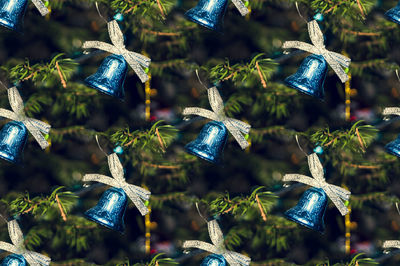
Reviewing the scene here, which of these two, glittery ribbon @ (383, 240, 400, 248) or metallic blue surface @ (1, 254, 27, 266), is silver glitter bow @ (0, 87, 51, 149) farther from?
glittery ribbon @ (383, 240, 400, 248)

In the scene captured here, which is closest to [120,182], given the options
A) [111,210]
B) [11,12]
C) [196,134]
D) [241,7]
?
[111,210]

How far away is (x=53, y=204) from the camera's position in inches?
281

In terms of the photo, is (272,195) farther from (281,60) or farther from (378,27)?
(378,27)

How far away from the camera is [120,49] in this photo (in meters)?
7.02

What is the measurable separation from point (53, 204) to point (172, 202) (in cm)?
109

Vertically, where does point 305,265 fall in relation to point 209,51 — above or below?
below

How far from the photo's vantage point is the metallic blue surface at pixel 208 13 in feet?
22.7

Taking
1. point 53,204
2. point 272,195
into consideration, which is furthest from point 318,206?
point 53,204

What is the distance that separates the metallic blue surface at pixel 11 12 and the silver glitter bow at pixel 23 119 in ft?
1.93

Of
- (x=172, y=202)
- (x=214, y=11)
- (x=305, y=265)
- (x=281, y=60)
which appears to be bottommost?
(x=305, y=265)

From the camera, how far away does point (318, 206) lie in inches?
271

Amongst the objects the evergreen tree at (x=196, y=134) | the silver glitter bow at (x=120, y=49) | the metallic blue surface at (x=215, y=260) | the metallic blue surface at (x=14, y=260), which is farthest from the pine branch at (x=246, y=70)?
the metallic blue surface at (x=14, y=260)

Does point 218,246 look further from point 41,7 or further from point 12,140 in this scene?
point 41,7

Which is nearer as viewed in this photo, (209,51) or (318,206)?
(318,206)
